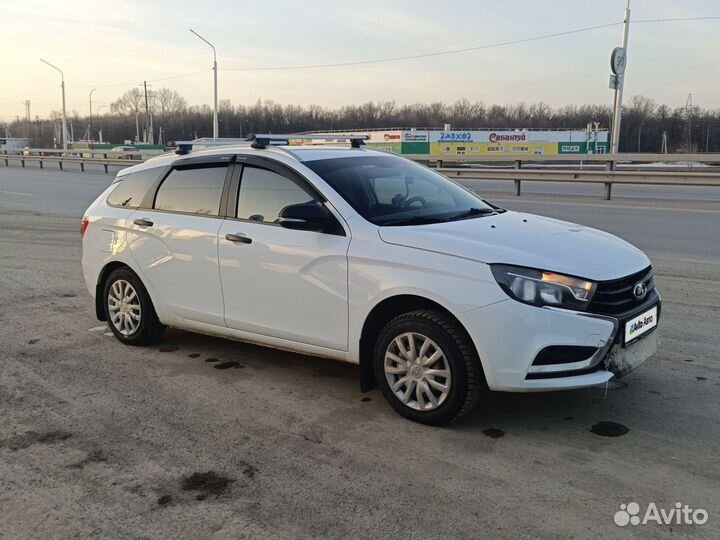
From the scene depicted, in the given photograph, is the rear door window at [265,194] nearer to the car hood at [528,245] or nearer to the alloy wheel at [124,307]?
the car hood at [528,245]

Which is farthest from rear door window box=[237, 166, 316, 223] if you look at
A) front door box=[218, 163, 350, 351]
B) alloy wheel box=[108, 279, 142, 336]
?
alloy wheel box=[108, 279, 142, 336]

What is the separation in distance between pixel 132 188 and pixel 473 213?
3.09 m

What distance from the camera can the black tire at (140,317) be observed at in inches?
225

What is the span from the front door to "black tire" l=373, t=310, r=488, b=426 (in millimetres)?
533

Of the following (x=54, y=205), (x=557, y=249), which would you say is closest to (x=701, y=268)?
(x=557, y=249)

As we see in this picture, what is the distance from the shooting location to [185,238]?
5.29m

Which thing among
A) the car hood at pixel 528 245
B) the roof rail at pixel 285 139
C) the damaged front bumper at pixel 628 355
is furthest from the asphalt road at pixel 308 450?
the roof rail at pixel 285 139

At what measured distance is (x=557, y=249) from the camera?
411 cm

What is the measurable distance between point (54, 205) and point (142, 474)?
16379 millimetres

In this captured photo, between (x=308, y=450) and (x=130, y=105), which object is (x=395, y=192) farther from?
(x=130, y=105)

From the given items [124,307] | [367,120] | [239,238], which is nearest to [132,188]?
[124,307]

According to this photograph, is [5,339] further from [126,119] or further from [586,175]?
[126,119]

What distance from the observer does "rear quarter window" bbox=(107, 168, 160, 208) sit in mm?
5852

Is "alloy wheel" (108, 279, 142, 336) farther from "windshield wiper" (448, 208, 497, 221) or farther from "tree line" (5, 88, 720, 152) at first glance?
"tree line" (5, 88, 720, 152)
